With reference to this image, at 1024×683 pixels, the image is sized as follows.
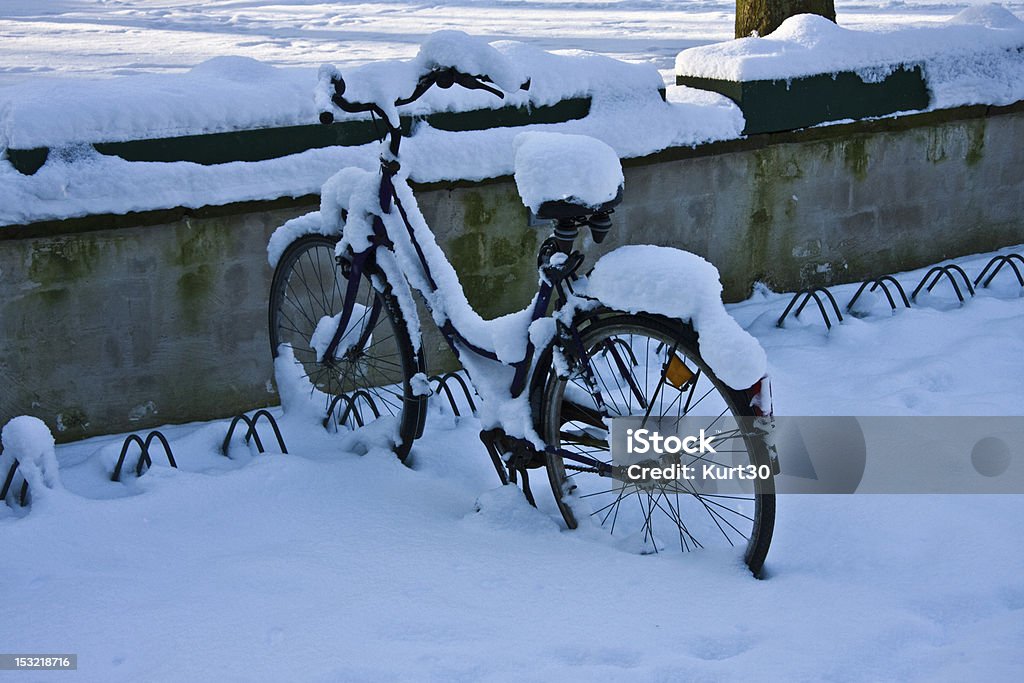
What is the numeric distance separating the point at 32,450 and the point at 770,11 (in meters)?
5.22

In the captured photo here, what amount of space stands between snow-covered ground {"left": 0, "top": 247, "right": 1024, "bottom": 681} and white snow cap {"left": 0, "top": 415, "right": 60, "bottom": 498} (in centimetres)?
13

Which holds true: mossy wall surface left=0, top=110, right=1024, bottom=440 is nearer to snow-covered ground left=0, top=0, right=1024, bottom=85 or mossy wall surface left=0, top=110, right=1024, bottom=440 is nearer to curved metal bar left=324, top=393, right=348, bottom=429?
curved metal bar left=324, top=393, right=348, bottom=429

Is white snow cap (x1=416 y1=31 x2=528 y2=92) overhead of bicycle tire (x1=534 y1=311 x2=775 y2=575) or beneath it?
overhead

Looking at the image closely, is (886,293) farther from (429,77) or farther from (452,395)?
(429,77)

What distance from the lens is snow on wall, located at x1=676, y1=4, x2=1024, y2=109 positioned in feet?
19.0

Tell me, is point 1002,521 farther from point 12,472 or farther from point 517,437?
point 12,472

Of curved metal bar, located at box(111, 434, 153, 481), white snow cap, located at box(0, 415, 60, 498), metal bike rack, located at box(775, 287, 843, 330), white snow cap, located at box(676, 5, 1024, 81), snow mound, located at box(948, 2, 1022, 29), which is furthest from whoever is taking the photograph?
snow mound, located at box(948, 2, 1022, 29)

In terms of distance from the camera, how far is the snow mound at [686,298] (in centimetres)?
307

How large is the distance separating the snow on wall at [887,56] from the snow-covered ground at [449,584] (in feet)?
7.41

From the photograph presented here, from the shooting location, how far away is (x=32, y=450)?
3.90 meters

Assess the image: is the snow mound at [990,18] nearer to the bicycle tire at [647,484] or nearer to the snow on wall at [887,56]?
the snow on wall at [887,56]

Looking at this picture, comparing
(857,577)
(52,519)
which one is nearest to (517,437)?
(857,577)

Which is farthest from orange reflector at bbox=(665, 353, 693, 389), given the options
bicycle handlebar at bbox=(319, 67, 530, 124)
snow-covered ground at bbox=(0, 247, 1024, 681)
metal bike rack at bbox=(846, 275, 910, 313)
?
metal bike rack at bbox=(846, 275, 910, 313)

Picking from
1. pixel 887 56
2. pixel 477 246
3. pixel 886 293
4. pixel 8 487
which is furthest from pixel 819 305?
pixel 8 487
